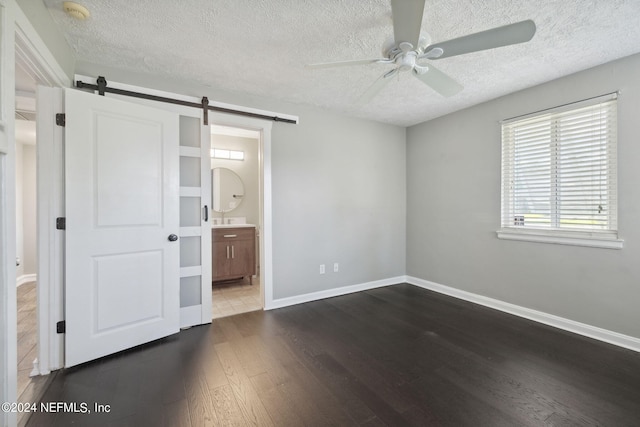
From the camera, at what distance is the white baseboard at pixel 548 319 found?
2.34 m

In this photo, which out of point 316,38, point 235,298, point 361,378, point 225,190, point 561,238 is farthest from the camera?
point 225,190

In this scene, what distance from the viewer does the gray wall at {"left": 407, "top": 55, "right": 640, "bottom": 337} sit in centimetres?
232

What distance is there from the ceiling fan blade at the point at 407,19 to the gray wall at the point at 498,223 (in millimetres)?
2166

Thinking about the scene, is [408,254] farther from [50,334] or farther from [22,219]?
[22,219]

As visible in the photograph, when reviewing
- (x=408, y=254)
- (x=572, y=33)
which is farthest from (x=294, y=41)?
(x=408, y=254)

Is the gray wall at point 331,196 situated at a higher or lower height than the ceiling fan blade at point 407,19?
lower

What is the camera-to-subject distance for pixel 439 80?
197 cm

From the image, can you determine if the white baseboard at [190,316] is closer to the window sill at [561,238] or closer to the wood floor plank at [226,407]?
the wood floor plank at [226,407]

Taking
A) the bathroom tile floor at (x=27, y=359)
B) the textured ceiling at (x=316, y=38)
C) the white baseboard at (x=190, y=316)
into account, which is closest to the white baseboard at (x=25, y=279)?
the bathroom tile floor at (x=27, y=359)

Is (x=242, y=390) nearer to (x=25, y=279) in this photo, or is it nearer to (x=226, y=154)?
(x=226, y=154)

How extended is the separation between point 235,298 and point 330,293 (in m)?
1.26

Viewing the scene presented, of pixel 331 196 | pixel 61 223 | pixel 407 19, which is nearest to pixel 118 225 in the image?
pixel 61 223

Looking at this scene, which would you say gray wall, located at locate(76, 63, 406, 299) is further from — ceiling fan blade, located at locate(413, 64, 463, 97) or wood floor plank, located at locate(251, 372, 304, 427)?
ceiling fan blade, located at locate(413, 64, 463, 97)

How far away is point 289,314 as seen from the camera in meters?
3.08
